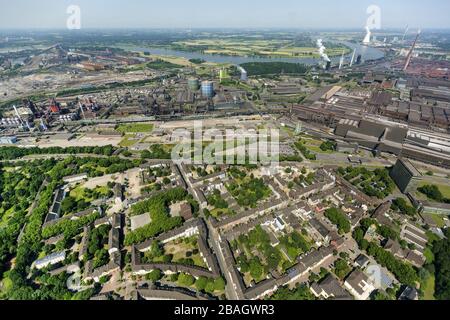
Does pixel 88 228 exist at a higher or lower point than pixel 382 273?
higher

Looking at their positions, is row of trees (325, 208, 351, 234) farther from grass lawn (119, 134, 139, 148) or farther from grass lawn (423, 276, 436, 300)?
grass lawn (119, 134, 139, 148)

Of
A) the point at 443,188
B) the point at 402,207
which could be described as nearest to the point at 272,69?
the point at 443,188

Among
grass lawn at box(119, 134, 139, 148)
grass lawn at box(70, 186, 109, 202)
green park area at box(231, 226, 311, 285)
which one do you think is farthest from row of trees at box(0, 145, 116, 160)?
green park area at box(231, 226, 311, 285)

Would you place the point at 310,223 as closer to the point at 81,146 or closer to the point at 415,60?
the point at 81,146

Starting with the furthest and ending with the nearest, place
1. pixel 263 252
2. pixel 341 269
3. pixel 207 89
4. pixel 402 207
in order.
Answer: pixel 207 89 < pixel 402 207 < pixel 263 252 < pixel 341 269

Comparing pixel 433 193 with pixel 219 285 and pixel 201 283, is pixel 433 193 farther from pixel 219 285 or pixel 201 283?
pixel 201 283
